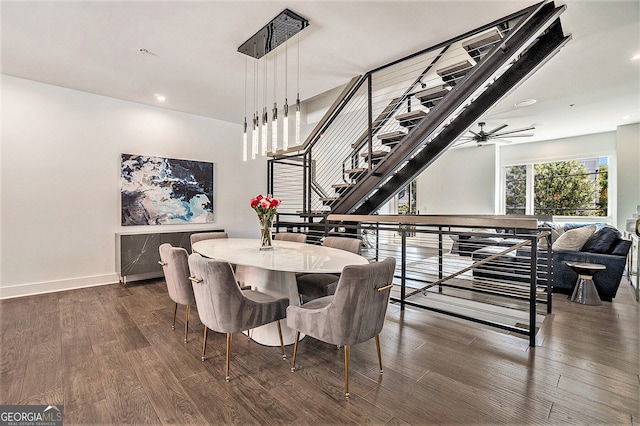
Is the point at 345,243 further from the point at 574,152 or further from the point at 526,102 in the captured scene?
the point at 574,152

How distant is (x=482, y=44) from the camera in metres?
3.00

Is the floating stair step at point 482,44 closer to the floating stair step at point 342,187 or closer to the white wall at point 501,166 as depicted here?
the floating stair step at point 342,187

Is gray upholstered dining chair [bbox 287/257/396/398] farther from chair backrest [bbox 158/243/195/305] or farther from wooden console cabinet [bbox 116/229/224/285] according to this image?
wooden console cabinet [bbox 116/229/224/285]

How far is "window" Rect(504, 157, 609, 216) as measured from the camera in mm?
6938

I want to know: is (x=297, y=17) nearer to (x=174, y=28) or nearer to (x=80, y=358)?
(x=174, y=28)

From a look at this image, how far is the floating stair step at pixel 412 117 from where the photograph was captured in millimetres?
3494

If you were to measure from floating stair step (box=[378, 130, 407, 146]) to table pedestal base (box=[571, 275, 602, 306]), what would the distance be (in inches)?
106

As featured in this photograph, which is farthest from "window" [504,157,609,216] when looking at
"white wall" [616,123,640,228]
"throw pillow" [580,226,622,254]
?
"throw pillow" [580,226,622,254]

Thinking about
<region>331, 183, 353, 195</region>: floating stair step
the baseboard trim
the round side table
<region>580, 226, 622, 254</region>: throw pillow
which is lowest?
the baseboard trim

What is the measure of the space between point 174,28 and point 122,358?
2854 millimetres

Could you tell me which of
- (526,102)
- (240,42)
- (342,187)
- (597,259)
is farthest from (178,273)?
(526,102)

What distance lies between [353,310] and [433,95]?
2652mm

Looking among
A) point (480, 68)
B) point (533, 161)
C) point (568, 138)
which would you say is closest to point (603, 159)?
point (568, 138)

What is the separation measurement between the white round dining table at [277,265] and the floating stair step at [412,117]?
6.19 feet
